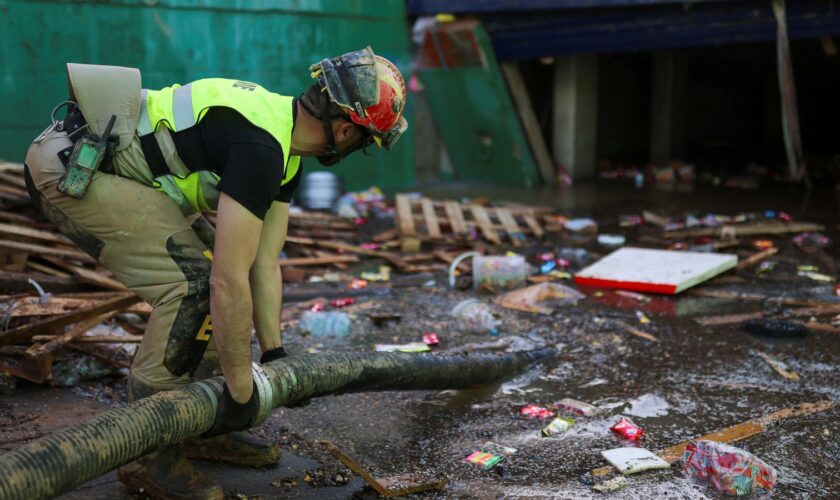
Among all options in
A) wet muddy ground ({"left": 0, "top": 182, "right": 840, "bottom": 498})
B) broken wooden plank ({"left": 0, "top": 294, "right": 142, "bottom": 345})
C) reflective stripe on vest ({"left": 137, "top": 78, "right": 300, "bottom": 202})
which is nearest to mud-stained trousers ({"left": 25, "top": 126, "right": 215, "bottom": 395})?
reflective stripe on vest ({"left": 137, "top": 78, "right": 300, "bottom": 202})

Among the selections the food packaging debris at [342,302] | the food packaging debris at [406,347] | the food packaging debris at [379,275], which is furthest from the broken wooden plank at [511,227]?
the food packaging debris at [406,347]

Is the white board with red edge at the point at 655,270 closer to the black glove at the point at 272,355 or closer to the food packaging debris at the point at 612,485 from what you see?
the food packaging debris at the point at 612,485

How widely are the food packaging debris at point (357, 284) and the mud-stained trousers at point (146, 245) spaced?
3387mm

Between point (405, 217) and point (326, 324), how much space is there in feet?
10.2

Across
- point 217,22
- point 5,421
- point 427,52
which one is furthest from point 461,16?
point 5,421

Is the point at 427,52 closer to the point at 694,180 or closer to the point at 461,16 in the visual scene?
the point at 461,16

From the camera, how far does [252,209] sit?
8.78ft

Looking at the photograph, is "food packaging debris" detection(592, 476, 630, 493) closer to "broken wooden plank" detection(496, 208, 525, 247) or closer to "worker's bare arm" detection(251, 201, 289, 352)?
"worker's bare arm" detection(251, 201, 289, 352)

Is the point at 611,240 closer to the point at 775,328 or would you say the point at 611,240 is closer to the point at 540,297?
the point at 540,297

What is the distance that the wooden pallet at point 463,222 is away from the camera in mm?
8086

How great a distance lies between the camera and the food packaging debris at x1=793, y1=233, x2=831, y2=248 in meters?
7.80

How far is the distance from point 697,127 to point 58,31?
13.3m

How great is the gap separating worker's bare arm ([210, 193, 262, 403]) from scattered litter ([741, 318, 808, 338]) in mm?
3807

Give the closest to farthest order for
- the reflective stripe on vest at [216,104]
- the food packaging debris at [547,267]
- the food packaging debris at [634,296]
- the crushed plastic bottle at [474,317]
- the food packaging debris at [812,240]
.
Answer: the reflective stripe on vest at [216,104] → the crushed plastic bottle at [474,317] → the food packaging debris at [634,296] → the food packaging debris at [547,267] → the food packaging debris at [812,240]
